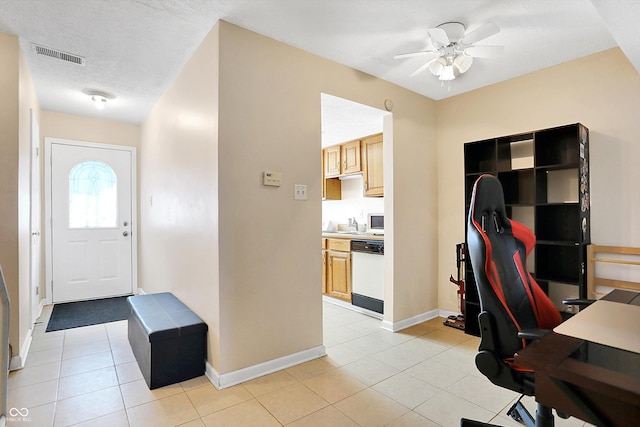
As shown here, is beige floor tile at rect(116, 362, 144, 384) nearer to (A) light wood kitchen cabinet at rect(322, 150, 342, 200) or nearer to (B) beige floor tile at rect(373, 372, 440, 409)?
(B) beige floor tile at rect(373, 372, 440, 409)

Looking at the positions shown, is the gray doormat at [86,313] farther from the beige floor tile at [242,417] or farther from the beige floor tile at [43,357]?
the beige floor tile at [242,417]

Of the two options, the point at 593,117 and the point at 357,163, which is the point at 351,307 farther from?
the point at 593,117

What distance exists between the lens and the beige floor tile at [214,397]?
77.4 inches

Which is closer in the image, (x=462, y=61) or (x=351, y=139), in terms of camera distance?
(x=462, y=61)

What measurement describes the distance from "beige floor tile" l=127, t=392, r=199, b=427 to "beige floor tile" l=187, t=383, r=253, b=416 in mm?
43

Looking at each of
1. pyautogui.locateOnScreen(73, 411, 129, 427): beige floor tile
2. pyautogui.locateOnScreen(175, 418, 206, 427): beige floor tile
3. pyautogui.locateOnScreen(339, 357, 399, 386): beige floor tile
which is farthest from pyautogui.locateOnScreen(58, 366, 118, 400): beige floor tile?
pyautogui.locateOnScreen(339, 357, 399, 386): beige floor tile

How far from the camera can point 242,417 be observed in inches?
73.4

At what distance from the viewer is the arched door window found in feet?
14.4

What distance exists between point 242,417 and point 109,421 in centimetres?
73

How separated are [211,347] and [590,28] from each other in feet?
11.4

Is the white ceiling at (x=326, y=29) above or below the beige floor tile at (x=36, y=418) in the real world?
above

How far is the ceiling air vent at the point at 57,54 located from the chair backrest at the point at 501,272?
10.7 feet

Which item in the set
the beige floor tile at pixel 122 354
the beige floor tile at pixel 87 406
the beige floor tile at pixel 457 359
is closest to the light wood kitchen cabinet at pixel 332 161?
the beige floor tile at pixel 457 359

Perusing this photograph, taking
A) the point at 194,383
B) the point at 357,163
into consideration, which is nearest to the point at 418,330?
the point at 194,383
